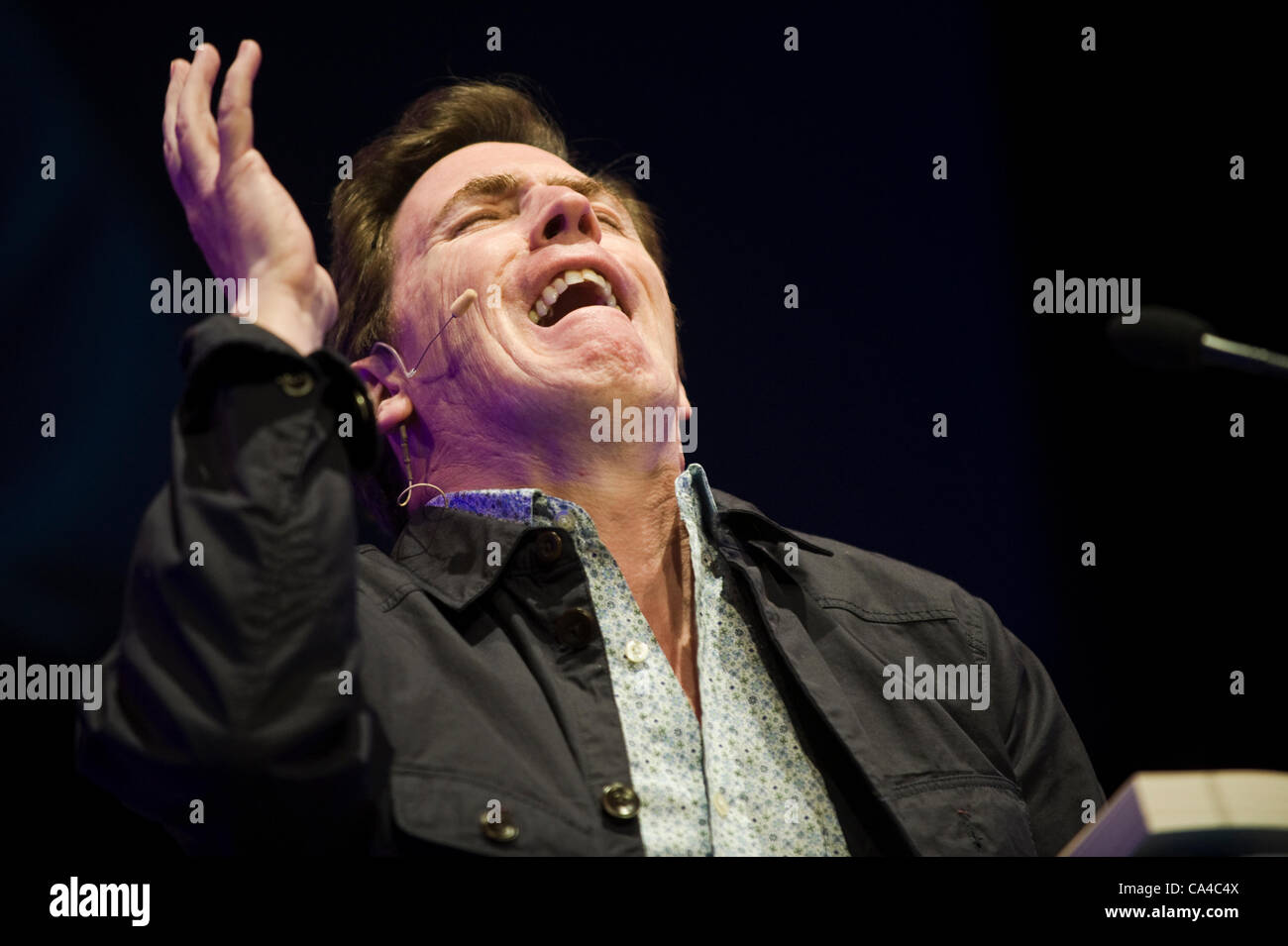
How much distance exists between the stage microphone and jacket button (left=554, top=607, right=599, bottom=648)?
29.9 inches

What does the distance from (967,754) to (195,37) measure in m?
1.82

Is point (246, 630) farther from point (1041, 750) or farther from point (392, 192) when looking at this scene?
point (392, 192)

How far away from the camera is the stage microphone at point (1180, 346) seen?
4.18 ft

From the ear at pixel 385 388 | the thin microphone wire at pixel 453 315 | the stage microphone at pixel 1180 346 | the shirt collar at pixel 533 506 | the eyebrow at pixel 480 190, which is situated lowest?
the shirt collar at pixel 533 506

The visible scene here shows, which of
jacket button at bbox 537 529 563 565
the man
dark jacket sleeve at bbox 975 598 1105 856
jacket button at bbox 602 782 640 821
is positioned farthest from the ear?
dark jacket sleeve at bbox 975 598 1105 856

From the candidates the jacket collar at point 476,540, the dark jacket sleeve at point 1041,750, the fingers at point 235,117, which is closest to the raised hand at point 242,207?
the fingers at point 235,117

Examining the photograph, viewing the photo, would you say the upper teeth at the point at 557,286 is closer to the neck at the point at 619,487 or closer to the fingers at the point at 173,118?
the neck at the point at 619,487

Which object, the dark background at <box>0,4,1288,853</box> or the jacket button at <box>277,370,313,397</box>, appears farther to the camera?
the dark background at <box>0,4,1288,853</box>

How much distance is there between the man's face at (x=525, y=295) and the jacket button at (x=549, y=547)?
29cm

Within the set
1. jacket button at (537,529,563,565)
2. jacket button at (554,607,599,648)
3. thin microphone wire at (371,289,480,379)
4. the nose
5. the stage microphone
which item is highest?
the nose

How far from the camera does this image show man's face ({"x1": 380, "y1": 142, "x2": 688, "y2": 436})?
2066 mm

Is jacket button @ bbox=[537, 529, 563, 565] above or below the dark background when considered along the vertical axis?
below

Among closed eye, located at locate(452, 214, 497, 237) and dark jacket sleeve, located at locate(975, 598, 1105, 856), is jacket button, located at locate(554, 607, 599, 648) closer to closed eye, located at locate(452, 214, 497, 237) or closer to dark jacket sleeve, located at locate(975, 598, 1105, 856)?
dark jacket sleeve, located at locate(975, 598, 1105, 856)

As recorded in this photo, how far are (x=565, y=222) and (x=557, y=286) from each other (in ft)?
0.39
